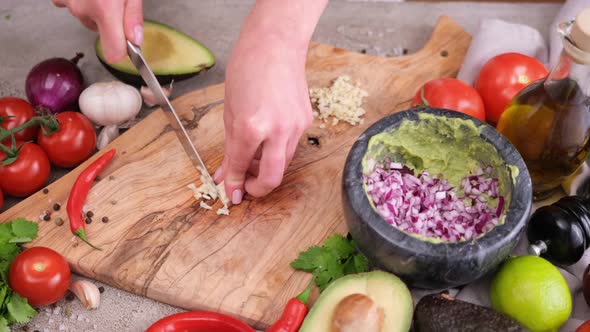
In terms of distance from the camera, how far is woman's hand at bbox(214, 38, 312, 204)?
4.25 feet

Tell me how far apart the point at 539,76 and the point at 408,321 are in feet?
2.66

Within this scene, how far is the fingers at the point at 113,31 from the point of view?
1.43 meters

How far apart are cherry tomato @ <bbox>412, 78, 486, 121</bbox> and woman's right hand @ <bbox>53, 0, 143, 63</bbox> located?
27.2 inches

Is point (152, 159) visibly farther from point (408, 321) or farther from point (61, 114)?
point (408, 321)

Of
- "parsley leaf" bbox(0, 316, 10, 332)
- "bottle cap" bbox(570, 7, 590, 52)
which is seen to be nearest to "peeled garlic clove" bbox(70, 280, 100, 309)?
"parsley leaf" bbox(0, 316, 10, 332)

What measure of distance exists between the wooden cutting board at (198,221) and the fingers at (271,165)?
0.13 meters

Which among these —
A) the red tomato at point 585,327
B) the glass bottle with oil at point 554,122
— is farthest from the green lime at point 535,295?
the glass bottle with oil at point 554,122

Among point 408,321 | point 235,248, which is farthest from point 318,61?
point 408,321

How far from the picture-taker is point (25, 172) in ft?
5.28

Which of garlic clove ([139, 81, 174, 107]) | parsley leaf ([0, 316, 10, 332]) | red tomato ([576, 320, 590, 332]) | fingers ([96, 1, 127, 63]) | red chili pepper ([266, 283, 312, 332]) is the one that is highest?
fingers ([96, 1, 127, 63])

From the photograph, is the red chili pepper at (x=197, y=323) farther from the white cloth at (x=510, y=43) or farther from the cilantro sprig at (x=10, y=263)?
the white cloth at (x=510, y=43)

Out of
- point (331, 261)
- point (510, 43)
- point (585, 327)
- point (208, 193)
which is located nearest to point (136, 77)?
point (208, 193)

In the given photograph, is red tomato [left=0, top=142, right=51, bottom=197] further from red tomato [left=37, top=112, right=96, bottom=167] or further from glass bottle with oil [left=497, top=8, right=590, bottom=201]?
glass bottle with oil [left=497, top=8, right=590, bottom=201]

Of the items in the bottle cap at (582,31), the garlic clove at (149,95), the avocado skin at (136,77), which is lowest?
the garlic clove at (149,95)
